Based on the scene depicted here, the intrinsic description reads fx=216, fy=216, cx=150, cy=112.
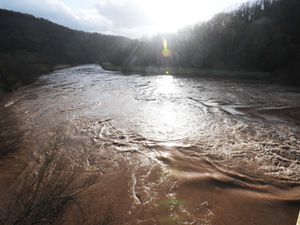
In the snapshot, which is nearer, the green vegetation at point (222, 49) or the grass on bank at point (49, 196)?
the grass on bank at point (49, 196)

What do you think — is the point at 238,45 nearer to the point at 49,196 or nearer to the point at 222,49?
the point at 222,49

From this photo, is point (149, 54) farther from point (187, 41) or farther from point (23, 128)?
point (23, 128)

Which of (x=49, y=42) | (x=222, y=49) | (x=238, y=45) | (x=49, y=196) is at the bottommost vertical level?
(x=49, y=196)

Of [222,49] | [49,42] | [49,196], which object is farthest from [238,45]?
[49,42]

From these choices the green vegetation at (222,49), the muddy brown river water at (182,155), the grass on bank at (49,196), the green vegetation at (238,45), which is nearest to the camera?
the grass on bank at (49,196)

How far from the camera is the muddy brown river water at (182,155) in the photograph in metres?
4.20

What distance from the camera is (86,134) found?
7.78m

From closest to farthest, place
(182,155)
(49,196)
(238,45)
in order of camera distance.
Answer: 1. (49,196)
2. (182,155)
3. (238,45)

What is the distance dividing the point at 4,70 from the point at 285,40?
26517 mm

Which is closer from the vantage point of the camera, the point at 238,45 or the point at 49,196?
the point at 49,196

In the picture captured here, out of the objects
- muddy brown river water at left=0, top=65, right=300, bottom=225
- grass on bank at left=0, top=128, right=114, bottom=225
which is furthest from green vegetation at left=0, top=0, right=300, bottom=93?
grass on bank at left=0, top=128, right=114, bottom=225

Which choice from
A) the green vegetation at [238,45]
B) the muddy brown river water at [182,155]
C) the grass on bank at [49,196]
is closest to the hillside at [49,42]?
the green vegetation at [238,45]

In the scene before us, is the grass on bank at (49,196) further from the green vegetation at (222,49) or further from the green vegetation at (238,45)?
the green vegetation at (238,45)

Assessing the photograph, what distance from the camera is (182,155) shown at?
6273 mm
